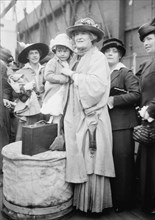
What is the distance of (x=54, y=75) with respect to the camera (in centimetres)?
258

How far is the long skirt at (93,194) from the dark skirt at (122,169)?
189 mm

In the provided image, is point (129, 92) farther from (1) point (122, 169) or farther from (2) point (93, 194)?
(2) point (93, 194)

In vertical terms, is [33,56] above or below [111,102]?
above

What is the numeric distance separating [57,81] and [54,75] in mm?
96

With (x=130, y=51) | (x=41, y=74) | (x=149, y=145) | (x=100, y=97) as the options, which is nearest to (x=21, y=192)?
(x=100, y=97)

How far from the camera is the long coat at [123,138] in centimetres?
258

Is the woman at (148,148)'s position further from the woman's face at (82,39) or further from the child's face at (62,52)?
the child's face at (62,52)

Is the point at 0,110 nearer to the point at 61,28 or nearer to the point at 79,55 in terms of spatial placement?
the point at 79,55

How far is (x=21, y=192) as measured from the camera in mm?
2285

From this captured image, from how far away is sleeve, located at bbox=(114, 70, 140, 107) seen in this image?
253cm

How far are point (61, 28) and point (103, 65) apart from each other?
31.8 feet

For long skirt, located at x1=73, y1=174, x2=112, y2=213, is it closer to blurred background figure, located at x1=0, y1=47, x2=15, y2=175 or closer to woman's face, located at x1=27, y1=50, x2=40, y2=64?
blurred background figure, located at x1=0, y1=47, x2=15, y2=175

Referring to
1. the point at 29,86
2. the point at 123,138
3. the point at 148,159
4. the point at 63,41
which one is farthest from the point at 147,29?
the point at 29,86

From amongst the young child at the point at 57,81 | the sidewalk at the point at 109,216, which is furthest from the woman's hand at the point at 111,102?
the sidewalk at the point at 109,216
